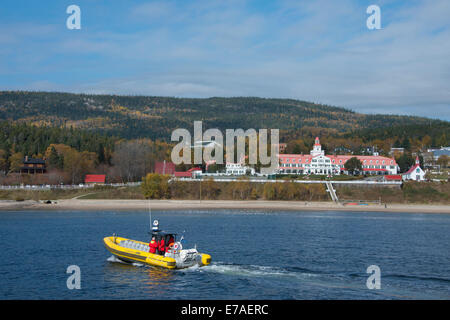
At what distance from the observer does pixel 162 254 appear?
3684 centimetres

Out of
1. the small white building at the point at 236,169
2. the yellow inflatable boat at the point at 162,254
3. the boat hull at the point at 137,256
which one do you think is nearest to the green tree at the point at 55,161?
the small white building at the point at 236,169

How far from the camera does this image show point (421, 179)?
110 meters

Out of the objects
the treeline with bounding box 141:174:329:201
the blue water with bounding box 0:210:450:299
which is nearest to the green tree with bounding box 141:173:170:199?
the treeline with bounding box 141:174:329:201

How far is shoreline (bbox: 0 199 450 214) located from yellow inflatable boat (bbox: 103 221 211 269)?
1892 inches

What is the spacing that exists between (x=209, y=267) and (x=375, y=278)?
11.2m

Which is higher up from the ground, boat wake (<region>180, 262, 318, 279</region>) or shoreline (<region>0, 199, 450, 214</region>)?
boat wake (<region>180, 262, 318, 279</region>)

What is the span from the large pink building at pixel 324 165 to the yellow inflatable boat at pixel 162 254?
89037 mm

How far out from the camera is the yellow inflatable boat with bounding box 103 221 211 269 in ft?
116

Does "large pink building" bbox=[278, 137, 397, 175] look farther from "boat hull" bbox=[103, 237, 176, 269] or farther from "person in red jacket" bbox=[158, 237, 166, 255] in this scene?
"person in red jacket" bbox=[158, 237, 166, 255]

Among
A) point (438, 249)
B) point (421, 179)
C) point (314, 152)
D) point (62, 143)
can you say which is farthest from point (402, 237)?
point (62, 143)

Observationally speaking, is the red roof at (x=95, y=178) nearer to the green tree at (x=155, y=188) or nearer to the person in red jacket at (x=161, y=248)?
the green tree at (x=155, y=188)

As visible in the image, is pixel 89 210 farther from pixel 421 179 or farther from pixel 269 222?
pixel 421 179

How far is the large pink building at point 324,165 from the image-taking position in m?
127

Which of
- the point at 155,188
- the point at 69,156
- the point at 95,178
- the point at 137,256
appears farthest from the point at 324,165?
the point at 137,256
